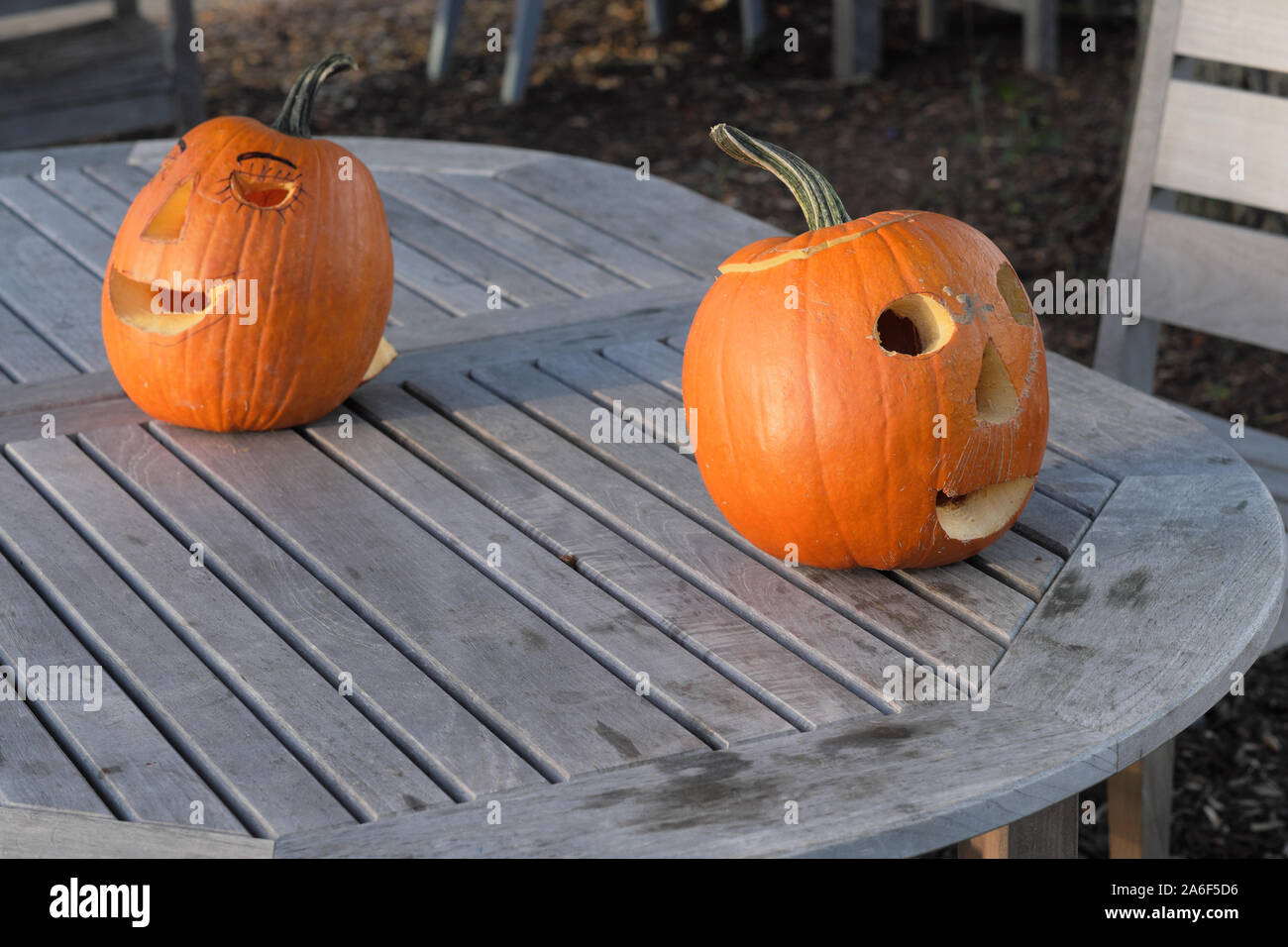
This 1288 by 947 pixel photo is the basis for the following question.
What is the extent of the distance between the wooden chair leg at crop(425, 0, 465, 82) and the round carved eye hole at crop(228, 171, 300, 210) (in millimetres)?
4453

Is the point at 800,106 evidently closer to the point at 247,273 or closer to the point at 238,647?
the point at 247,273

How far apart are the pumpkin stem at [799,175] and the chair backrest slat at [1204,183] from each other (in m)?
1.04

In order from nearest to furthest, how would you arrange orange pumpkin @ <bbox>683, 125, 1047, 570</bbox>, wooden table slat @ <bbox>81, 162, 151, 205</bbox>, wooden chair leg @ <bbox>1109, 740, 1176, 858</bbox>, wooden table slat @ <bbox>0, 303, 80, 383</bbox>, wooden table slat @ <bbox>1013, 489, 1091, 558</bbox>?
1. orange pumpkin @ <bbox>683, 125, 1047, 570</bbox>
2. wooden table slat @ <bbox>1013, 489, 1091, 558</bbox>
3. wooden table slat @ <bbox>0, 303, 80, 383</bbox>
4. wooden chair leg @ <bbox>1109, 740, 1176, 858</bbox>
5. wooden table slat @ <bbox>81, 162, 151, 205</bbox>

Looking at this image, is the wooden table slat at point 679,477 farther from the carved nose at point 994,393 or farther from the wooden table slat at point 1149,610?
the carved nose at point 994,393

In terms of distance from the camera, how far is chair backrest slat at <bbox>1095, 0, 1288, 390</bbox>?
2.12 m

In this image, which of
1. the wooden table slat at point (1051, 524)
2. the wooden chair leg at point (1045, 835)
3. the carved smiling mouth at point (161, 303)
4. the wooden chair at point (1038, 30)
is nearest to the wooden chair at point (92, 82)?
the wooden chair at point (1038, 30)

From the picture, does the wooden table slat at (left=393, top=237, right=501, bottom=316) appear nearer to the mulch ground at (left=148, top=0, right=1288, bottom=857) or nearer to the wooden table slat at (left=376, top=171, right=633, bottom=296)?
the wooden table slat at (left=376, top=171, right=633, bottom=296)

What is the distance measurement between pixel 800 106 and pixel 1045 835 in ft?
14.7

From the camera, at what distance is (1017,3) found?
17.9 ft

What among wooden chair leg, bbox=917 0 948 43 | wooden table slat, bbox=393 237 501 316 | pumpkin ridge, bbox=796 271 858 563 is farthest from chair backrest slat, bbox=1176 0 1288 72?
wooden chair leg, bbox=917 0 948 43

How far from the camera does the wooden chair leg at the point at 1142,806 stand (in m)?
1.98

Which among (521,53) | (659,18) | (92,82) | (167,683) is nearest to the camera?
(167,683)

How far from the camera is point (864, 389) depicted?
1271mm

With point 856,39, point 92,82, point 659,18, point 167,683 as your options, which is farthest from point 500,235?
point 659,18
